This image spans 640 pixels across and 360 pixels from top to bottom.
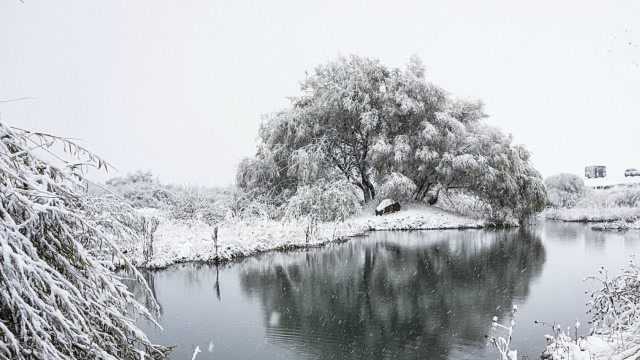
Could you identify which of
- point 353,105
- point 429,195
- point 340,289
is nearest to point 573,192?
point 429,195

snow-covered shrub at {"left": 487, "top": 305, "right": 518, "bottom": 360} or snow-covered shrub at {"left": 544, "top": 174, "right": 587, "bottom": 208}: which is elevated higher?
snow-covered shrub at {"left": 544, "top": 174, "right": 587, "bottom": 208}

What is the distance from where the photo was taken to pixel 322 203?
23.5 m

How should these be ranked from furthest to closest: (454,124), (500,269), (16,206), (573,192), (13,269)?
(573,192), (454,124), (500,269), (16,206), (13,269)

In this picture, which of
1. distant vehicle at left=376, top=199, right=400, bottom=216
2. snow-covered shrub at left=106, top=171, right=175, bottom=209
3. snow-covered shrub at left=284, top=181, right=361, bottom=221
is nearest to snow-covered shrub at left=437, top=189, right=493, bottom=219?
distant vehicle at left=376, top=199, right=400, bottom=216

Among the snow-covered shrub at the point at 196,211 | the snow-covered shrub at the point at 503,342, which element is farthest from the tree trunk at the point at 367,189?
the snow-covered shrub at the point at 503,342

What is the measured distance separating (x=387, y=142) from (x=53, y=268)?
80.8 feet

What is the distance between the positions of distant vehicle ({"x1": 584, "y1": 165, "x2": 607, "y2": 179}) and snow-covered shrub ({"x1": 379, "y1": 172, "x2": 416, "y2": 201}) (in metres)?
32.2

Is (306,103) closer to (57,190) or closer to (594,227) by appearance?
(594,227)

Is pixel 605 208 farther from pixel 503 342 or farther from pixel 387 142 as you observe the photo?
pixel 503 342

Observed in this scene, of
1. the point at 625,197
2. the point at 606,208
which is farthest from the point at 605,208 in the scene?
the point at 625,197

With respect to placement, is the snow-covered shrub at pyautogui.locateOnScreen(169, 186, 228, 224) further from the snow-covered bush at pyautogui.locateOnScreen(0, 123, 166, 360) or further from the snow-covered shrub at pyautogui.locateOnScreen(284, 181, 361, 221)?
the snow-covered bush at pyautogui.locateOnScreen(0, 123, 166, 360)

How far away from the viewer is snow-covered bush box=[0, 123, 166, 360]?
1.99 metres

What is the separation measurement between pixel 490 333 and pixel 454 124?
65.8ft

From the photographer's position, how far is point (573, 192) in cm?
4009
